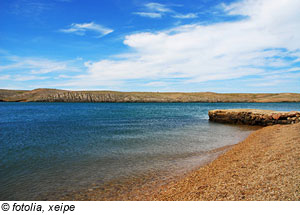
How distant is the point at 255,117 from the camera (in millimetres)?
27812

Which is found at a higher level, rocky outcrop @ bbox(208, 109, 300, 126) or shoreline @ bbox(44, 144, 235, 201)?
rocky outcrop @ bbox(208, 109, 300, 126)

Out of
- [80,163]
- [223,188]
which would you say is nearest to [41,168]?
[80,163]

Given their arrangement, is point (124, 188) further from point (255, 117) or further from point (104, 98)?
point (104, 98)

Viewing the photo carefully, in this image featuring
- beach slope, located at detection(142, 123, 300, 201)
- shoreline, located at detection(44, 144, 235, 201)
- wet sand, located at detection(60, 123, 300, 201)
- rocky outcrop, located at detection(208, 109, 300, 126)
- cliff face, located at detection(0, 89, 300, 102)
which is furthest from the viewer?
cliff face, located at detection(0, 89, 300, 102)

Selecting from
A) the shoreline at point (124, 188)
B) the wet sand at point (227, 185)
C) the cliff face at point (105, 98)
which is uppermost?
the cliff face at point (105, 98)

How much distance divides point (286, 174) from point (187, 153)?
7008mm

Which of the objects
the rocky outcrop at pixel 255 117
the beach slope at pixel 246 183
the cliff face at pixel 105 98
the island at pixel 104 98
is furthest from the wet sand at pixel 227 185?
the cliff face at pixel 105 98

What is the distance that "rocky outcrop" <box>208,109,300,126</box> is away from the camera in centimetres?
2430

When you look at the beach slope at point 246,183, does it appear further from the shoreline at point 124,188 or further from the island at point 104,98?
the island at point 104,98

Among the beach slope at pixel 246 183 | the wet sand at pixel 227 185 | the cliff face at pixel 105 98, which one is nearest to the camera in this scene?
the beach slope at pixel 246 183

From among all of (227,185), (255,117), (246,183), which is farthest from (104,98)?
(246,183)

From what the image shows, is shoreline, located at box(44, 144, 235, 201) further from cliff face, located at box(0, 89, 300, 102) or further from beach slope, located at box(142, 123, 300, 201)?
cliff face, located at box(0, 89, 300, 102)

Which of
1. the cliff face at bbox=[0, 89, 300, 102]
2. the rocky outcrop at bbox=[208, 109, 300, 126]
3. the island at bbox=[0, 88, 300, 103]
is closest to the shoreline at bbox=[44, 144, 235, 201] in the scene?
the rocky outcrop at bbox=[208, 109, 300, 126]

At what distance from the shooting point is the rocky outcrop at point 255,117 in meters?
24.3
